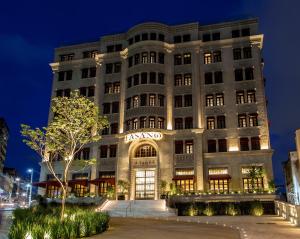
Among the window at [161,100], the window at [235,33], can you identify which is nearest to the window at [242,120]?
the window at [161,100]

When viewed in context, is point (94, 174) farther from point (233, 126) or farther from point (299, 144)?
point (299, 144)

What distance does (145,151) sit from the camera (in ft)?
142

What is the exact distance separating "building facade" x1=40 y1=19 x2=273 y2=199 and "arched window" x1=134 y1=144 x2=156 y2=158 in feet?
0.45

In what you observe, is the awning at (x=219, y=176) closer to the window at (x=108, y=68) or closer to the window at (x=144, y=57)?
the window at (x=144, y=57)

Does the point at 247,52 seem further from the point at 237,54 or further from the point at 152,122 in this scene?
the point at 152,122

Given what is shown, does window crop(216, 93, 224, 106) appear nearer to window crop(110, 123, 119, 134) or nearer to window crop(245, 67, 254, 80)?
window crop(245, 67, 254, 80)

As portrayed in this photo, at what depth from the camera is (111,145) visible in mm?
44938

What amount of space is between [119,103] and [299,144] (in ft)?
108

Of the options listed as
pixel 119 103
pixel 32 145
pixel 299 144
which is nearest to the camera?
pixel 299 144

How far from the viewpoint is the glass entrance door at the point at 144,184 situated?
137 feet

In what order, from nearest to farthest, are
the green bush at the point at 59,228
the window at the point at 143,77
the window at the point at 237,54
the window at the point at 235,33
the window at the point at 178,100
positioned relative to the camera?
the green bush at the point at 59,228 < the window at the point at 143,77 < the window at the point at 178,100 < the window at the point at 237,54 < the window at the point at 235,33

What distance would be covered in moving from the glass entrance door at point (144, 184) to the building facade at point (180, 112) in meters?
0.13

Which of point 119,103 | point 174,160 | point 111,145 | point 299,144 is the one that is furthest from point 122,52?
point 299,144

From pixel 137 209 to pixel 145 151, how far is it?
10.5 meters
